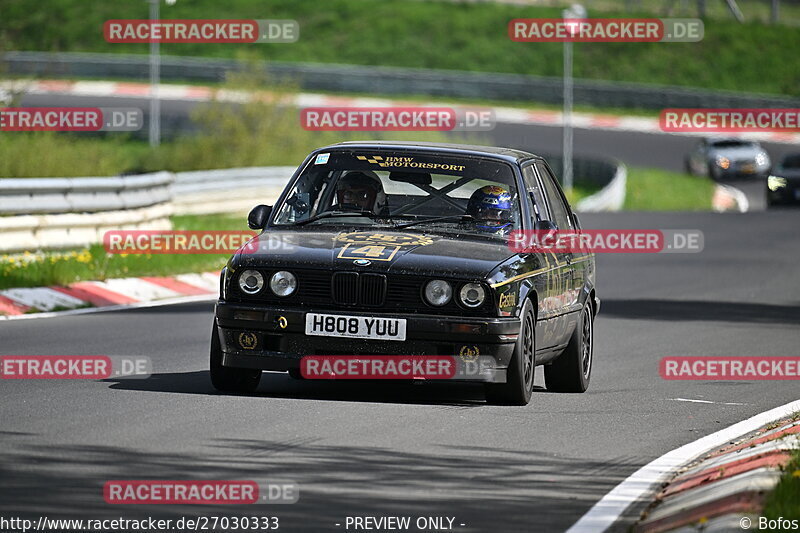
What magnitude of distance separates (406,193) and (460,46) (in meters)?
61.5

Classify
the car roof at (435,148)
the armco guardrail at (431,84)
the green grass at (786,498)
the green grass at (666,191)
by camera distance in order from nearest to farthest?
1. the green grass at (786,498)
2. the car roof at (435,148)
3. the green grass at (666,191)
4. the armco guardrail at (431,84)

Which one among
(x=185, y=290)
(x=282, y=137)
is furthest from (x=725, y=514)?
(x=282, y=137)

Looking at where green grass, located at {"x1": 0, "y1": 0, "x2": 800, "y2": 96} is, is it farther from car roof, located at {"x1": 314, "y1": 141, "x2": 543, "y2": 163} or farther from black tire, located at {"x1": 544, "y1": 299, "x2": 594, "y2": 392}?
car roof, located at {"x1": 314, "y1": 141, "x2": 543, "y2": 163}

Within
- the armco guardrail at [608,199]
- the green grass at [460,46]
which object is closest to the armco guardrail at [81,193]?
the armco guardrail at [608,199]

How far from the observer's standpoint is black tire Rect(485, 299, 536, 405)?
957 cm

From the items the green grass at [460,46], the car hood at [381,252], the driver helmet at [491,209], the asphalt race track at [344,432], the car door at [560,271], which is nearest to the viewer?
the asphalt race track at [344,432]

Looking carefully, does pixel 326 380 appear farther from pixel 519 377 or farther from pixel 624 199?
pixel 624 199

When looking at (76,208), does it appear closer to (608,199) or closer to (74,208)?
(74,208)

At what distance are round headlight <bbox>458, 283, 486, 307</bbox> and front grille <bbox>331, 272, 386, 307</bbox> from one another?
0.45m

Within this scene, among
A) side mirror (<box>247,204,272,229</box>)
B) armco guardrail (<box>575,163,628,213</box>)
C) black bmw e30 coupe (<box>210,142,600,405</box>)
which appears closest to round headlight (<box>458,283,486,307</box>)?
black bmw e30 coupe (<box>210,142,600,405</box>)

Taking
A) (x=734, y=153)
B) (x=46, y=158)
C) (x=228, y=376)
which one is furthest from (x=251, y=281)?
(x=734, y=153)

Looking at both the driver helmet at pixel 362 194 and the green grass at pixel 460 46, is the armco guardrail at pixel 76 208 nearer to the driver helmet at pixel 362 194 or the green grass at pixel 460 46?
the driver helmet at pixel 362 194

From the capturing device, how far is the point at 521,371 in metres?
9.66

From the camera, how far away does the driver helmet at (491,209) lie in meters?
10.4
